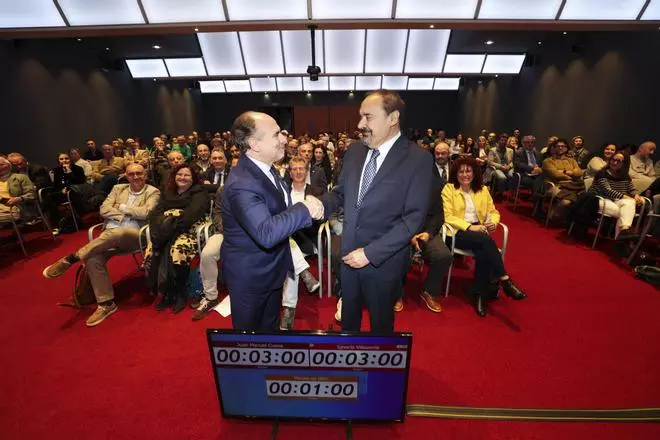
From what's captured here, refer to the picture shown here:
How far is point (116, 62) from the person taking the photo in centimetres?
1150

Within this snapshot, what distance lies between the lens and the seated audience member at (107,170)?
665cm

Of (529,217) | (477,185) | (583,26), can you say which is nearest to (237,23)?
(477,185)

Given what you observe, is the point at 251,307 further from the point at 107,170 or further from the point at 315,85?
the point at 315,85

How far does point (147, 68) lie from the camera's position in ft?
42.0

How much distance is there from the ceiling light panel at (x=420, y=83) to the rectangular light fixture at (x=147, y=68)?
12.2m

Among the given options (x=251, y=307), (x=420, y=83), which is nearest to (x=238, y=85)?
(x=420, y=83)

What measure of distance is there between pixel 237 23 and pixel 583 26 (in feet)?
19.7

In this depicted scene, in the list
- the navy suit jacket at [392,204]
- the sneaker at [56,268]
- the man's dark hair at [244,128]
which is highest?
the man's dark hair at [244,128]

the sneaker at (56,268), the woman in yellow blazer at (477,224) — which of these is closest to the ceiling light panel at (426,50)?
the woman in yellow blazer at (477,224)

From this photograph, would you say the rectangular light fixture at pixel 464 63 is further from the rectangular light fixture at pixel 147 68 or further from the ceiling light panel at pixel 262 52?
the rectangular light fixture at pixel 147 68

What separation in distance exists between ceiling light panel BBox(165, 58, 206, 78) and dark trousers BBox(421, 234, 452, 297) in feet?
40.4

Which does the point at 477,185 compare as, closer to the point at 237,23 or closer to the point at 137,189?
the point at 137,189

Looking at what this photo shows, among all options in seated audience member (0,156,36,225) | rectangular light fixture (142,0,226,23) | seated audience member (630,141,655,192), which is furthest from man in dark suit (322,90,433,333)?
seated audience member (630,141,655,192)

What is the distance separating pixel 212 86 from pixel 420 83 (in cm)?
1217
